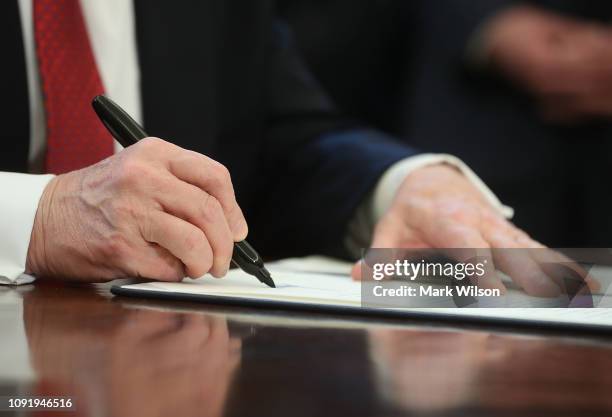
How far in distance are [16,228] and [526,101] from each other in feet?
4.63

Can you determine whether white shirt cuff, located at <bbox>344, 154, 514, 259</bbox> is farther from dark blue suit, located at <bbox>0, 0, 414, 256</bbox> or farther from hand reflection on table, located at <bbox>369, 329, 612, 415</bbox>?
hand reflection on table, located at <bbox>369, 329, 612, 415</bbox>

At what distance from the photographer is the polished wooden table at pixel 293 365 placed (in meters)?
0.38

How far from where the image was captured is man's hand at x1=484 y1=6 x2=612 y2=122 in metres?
1.96

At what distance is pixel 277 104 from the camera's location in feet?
4.69

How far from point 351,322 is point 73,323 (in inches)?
7.3

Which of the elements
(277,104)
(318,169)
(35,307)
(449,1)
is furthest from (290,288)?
(449,1)

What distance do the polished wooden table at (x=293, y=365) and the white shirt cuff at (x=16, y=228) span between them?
15cm

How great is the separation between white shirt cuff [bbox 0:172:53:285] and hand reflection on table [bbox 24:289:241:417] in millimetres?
145

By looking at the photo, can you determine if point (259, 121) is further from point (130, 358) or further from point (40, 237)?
point (130, 358)

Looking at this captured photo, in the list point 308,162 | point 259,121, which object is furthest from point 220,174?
point 259,121

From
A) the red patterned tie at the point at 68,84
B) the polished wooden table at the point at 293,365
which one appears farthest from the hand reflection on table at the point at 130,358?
the red patterned tie at the point at 68,84

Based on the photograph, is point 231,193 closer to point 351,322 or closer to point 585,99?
point 351,322

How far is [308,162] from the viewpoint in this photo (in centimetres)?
131

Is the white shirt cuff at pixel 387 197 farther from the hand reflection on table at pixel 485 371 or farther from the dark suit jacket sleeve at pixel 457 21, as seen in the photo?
the dark suit jacket sleeve at pixel 457 21
